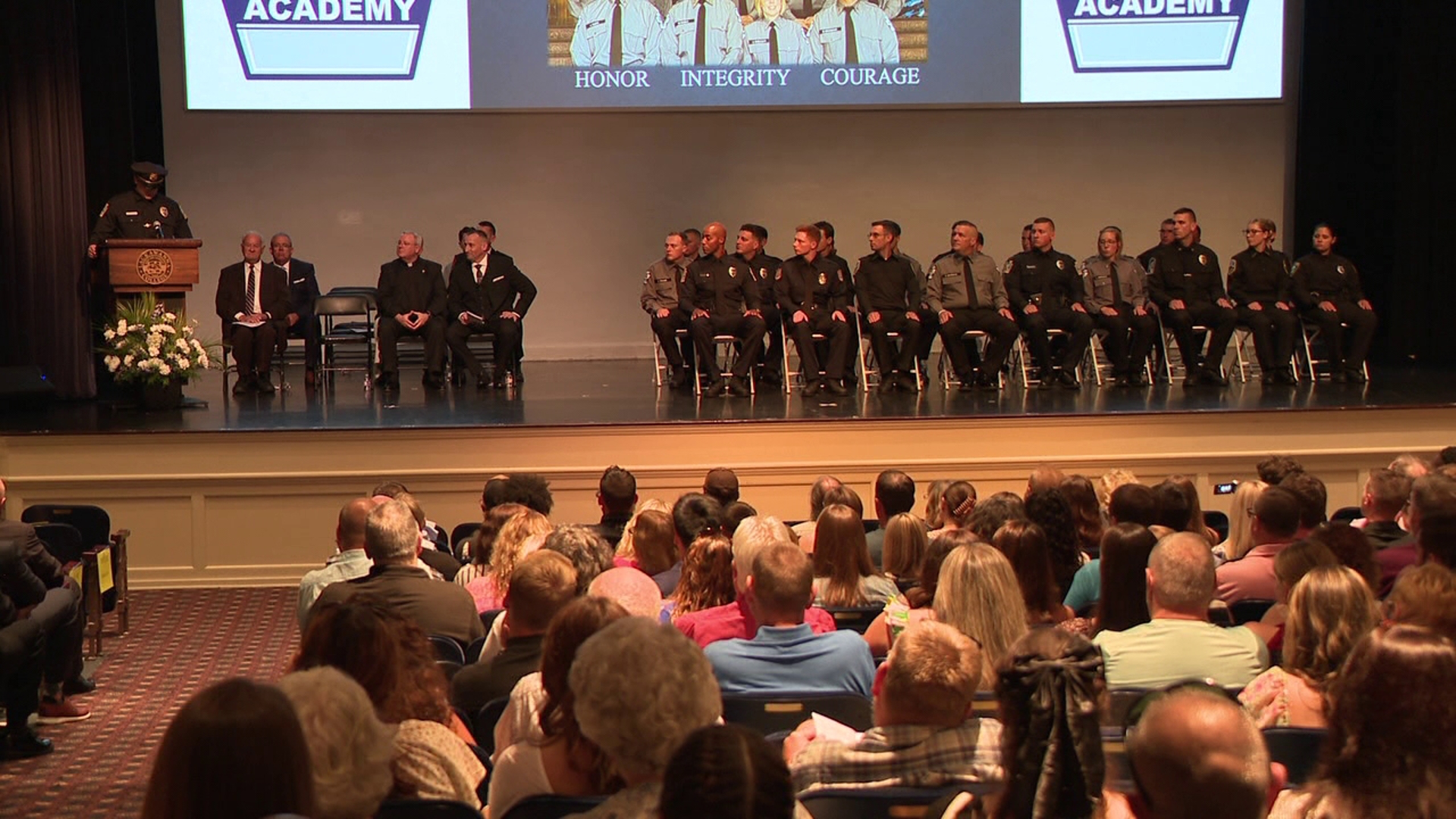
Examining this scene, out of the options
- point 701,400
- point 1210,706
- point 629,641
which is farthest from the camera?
point 701,400

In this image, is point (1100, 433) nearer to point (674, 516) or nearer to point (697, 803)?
point (674, 516)

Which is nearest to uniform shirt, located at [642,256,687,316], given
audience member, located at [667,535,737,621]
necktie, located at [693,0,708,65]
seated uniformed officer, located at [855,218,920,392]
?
seated uniformed officer, located at [855,218,920,392]

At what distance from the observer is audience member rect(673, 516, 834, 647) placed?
3824 mm

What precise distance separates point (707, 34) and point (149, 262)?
4.68 m

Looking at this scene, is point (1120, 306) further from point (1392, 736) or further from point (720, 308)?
point (1392, 736)

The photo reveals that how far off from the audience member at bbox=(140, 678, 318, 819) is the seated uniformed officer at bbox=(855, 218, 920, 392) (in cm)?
836

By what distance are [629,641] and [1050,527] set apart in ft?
8.62

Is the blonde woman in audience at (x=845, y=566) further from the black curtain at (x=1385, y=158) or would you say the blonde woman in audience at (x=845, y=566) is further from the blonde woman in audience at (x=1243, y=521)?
the black curtain at (x=1385, y=158)

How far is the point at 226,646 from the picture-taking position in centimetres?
661

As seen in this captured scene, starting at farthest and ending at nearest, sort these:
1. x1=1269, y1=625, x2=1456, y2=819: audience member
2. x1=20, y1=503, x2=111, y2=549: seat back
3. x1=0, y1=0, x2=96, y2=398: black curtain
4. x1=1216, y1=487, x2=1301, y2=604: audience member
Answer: x1=0, y1=0, x2=96, y2=398: black curtain → x1=20, y1=503, x2=111, y2=549: seat back → x1=1216, y1=487, x2=1301, y2=604: audience member → x1=1269, y1=625, x2=1456, y2=819: audience member

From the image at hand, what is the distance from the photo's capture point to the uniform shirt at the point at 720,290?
10438 millimetres

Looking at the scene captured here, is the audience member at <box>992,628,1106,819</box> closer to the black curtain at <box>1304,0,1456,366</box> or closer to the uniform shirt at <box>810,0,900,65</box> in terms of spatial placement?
the uniform shirt at <box>810,0,900,65</box>

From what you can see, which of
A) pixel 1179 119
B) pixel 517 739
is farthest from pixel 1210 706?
pixel 1179 119

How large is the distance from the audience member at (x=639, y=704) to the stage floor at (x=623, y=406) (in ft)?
19.3
